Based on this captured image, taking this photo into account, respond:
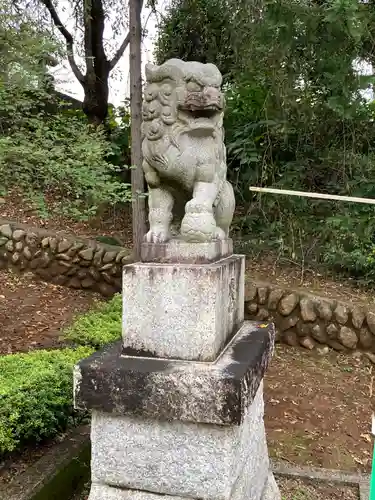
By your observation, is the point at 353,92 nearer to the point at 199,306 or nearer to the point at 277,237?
the point at 277,237

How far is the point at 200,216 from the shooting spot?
2.05 m

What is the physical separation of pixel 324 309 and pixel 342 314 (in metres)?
0.20

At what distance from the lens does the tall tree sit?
795 centimetres

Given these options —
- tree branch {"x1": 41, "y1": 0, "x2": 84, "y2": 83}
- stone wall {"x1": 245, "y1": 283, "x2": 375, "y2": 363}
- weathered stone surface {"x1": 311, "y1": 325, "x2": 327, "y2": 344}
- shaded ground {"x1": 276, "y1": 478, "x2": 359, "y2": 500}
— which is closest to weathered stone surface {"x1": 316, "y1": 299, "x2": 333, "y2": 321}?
stone wall {"x1": 245, "y1": 283, "x2": 375, "y2": 363}

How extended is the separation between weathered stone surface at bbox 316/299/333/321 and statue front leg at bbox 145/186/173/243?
371 centimetres

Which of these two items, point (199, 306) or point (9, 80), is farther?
point (9, 80)

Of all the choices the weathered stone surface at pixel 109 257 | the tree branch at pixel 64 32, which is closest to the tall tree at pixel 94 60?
the tree branch at pixel 64 32

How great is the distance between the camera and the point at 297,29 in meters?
5.12

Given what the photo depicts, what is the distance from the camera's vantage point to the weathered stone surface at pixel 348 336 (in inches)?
212

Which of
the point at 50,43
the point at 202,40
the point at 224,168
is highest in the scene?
the point at 202,40

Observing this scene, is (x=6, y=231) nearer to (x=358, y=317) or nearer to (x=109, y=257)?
(x=109, y=257)

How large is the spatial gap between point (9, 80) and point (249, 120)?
4310 millimetres

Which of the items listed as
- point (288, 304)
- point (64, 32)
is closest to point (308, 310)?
point (288, 304)

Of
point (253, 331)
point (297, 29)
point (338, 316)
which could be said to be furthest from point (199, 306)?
point (297, 29)
